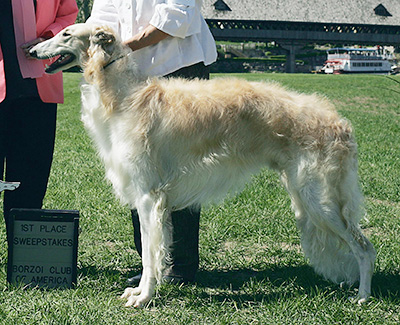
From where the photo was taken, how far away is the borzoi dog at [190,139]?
3.76 meters

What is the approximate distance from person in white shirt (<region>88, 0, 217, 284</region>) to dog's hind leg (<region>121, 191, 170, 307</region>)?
0.46 ft

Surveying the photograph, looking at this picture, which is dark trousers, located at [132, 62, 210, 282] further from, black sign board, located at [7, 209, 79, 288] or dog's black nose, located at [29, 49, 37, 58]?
dog's black nose, located at [29, 49, 37, 58]

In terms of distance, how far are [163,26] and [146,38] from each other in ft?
0.49

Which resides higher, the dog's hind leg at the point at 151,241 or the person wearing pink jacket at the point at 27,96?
the person wearing pink jacket at the point at 27,96

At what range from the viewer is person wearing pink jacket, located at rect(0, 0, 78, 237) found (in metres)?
4.02

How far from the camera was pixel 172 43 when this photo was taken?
12.8ft

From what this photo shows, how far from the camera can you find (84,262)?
4.65m

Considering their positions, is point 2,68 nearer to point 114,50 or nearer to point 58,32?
point 58,32

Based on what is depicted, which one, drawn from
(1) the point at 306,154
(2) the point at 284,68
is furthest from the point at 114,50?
(2) the point at 284,68

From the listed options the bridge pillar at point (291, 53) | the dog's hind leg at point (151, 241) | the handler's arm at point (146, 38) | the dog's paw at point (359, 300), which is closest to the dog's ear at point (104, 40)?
the handler's arm at point (146, 38)

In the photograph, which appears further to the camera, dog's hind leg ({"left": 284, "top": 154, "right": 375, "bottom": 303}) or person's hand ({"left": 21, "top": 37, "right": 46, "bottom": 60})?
person's hand ({"left": 21, "top": 37, "right": 46, "bottom": 60})

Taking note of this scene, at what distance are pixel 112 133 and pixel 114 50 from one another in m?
0.58

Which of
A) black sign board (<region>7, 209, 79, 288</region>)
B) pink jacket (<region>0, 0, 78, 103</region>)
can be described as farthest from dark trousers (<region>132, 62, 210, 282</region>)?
pink jacket (<region>0, 0, 78, 103</region>)

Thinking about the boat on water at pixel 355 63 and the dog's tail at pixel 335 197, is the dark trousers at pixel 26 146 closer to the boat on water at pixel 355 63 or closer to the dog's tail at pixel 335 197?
the dog's tail at pixel 335 197
